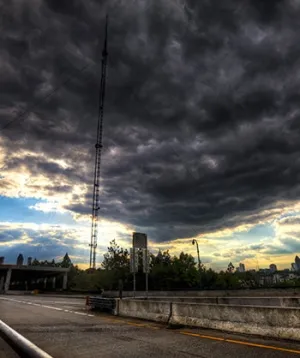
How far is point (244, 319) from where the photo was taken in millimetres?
8938

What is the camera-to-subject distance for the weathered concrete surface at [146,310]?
1213cm

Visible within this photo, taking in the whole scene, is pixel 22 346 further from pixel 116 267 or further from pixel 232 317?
pixel 116 267

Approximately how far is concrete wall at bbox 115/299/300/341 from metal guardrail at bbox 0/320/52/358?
5.72m

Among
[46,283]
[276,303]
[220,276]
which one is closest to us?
[276,303]

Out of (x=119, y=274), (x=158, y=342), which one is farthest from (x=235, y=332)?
(x=119, y=274)

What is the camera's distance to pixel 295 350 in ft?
21.2

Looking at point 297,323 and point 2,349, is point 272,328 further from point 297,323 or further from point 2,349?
point 2,349

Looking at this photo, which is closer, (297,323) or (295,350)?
(295,350)

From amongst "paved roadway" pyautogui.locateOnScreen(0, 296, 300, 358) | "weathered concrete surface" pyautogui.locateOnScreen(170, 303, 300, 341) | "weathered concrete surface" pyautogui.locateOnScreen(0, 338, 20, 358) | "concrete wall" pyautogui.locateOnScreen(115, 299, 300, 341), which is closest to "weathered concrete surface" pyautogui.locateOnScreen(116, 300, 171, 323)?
"concrete wall" pyautogui.locateOnScreen(115, 299, 300, 341)

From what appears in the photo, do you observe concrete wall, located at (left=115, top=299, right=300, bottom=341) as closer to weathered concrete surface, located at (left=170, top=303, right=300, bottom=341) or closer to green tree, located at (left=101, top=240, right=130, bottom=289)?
weathered concrete surface, located at (left=170, top=303, right=300, bottom=341)

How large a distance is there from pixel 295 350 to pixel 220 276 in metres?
100

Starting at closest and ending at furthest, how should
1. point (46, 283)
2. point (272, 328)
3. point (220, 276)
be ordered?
point (272, 328), point (220, 276), point (46, 283)

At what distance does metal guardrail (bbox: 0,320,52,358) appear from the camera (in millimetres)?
5875

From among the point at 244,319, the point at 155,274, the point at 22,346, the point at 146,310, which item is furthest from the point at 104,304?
the point at 155,274
